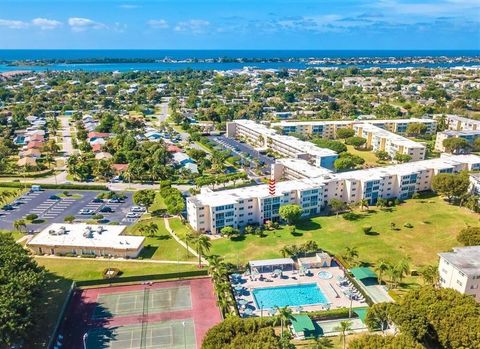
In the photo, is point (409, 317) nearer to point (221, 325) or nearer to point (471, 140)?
point (221, 325)

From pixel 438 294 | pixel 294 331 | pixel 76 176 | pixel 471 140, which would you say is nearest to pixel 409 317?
pixel 438 294

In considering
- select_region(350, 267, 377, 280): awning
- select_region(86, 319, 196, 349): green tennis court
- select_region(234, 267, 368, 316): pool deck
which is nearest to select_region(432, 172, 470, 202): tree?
select_region(350, 267, 377, 280): awning

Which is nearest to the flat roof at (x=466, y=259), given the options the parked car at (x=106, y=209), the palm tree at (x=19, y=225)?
the parked car at (x=106, y=209)

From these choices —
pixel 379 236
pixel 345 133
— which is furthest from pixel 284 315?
pixel 345 133

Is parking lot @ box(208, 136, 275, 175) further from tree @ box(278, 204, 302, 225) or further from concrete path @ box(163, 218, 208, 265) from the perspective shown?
concrete path @ box(163, 218, 208, 265)

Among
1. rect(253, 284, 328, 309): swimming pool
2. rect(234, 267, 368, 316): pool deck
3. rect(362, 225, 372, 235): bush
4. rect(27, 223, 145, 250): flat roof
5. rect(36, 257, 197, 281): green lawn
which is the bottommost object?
rect(253, 284, 328, 309): swimming pool

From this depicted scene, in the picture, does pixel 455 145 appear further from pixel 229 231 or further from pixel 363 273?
pixel 229 231
